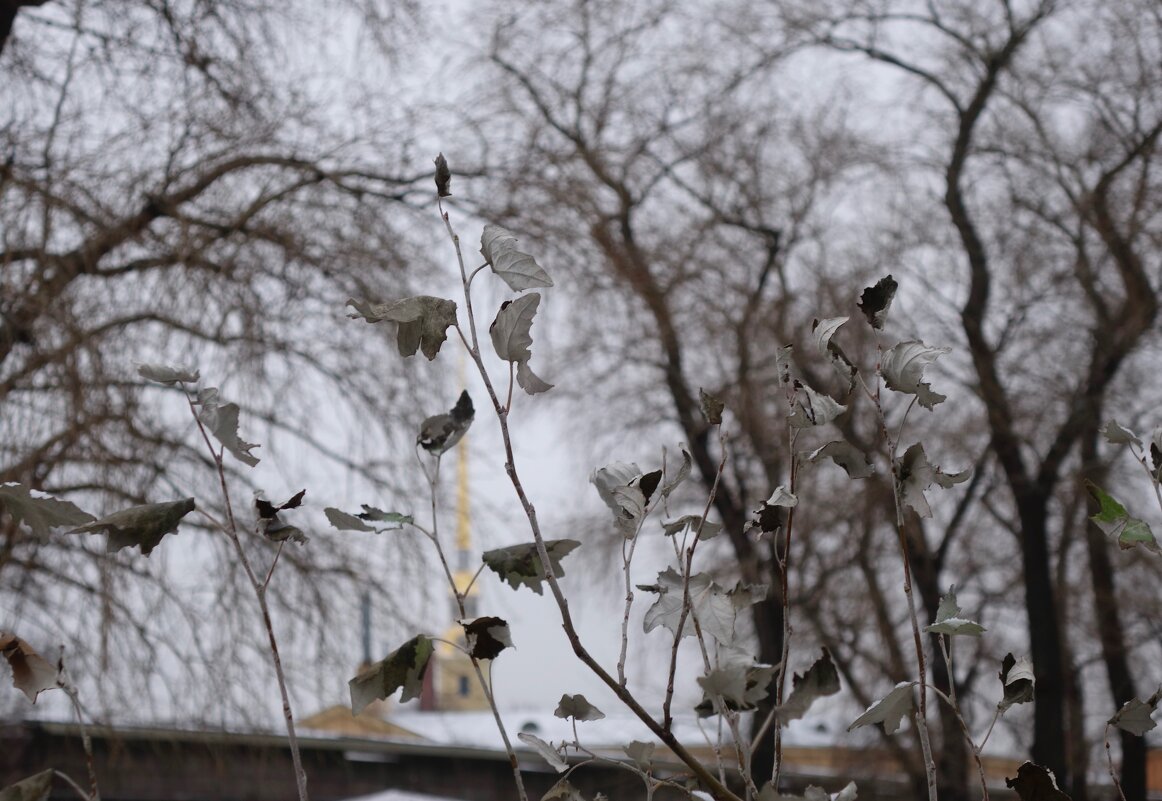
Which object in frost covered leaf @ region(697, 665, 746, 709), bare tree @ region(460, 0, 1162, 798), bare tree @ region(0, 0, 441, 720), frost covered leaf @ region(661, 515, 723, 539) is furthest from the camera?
bare tree @ region(460, 0, 1162, 798)

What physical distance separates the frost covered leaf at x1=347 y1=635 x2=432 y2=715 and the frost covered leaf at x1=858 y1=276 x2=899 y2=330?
0.35 meters

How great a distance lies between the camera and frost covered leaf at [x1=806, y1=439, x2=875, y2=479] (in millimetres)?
883

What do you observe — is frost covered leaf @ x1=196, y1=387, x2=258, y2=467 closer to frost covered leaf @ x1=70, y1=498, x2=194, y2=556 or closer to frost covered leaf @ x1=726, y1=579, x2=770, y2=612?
frost covered leaf @ x1=70, y1=498, x2=194, y2=556

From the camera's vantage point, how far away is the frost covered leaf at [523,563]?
90 cm

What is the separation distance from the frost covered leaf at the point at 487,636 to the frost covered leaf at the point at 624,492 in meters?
0.10

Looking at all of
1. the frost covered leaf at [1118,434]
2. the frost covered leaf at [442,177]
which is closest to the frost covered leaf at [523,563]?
the frost covered leaf at [442,177]

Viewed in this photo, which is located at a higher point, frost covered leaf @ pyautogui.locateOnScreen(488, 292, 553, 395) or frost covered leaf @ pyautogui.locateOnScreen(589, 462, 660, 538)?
frost covered leaf @ pyautogui.locateOnScreen(488, 292, 553, 395)

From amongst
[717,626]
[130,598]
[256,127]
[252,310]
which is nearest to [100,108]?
[256,127]

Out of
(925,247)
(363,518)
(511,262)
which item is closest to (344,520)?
(363,518)

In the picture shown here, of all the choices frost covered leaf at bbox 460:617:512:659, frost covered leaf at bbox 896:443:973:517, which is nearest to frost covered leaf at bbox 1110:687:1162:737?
frost covered leaf at bbox 896:443:973:517

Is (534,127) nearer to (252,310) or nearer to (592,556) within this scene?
(252,310)

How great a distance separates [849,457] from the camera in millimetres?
892

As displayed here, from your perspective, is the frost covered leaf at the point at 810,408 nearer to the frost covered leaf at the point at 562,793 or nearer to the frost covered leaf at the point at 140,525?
the frost covered leaf at the point at 562,793

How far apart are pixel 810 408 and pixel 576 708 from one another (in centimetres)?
28
